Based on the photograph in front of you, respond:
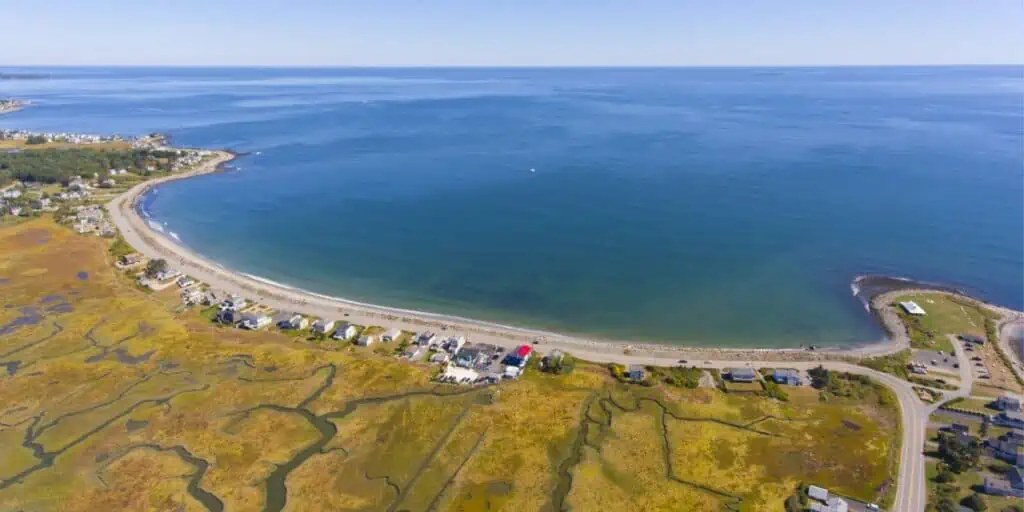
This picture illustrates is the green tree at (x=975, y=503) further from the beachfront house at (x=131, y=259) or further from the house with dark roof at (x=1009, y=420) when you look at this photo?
the beachfront house at (x=131, y=259)

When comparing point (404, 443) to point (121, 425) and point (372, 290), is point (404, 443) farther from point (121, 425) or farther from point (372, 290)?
point (372, 290)

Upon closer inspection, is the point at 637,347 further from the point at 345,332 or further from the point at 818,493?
the point at 345,332

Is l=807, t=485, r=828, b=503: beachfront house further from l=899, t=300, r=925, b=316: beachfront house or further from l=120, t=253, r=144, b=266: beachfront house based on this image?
l=120, t=253, r=144, b=266: beachfront house

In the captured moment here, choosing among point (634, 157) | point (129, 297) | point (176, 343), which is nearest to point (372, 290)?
point (176, 343)

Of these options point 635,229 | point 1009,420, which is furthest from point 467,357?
point 635,229

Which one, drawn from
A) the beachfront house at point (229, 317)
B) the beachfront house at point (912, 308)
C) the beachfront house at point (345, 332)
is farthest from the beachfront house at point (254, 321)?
the beachfront house at point (912, 308)

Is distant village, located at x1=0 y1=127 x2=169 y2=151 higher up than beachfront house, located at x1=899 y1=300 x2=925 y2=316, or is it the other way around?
distant village, located at x1=0 y1=127 x2=169 y2=151

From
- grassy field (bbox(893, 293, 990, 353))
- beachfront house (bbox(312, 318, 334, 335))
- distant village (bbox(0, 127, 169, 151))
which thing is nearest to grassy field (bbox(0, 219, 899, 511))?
beachfront house (bbox(312, 318, 334, 335))
